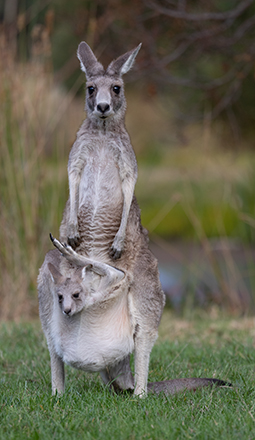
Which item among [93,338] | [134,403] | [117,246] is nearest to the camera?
[134,403]

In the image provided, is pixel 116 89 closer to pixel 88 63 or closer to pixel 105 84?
pixel 105 84

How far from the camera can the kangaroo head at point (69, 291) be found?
104 inches

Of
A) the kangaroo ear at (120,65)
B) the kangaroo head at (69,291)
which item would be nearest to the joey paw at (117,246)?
the kangaroo head at (69,291)

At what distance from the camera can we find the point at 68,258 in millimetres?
2779

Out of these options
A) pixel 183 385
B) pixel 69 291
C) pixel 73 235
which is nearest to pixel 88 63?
pixel 73 235

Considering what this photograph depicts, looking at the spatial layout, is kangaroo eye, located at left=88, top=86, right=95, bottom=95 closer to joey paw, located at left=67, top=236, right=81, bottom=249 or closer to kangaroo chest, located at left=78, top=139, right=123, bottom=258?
kangaroo chest, located at left=78, top=139, right=123, bottom=258

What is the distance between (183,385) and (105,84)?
1.44 meters

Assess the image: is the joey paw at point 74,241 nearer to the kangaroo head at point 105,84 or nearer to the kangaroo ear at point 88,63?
the kangaroo head at point 105,84

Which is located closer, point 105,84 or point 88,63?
point 105,84

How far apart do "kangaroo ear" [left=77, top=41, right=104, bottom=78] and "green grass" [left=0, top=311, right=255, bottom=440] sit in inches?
59.2

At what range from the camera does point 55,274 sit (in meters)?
2.80

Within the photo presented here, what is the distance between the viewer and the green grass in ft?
7.36

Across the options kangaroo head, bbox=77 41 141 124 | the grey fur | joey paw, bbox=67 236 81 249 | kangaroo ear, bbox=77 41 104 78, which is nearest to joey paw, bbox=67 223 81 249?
joey paw, bbox=67 236 81 249

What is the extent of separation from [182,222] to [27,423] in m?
9.99
